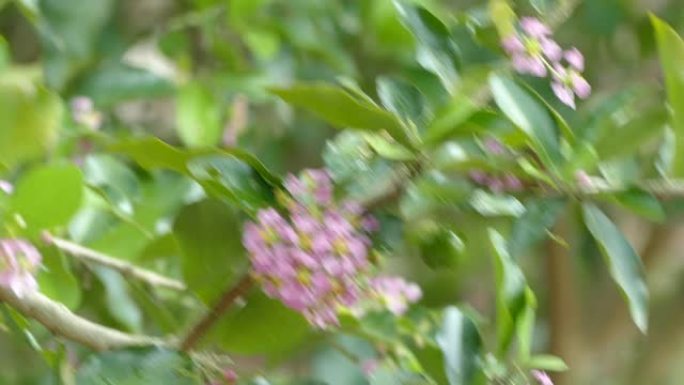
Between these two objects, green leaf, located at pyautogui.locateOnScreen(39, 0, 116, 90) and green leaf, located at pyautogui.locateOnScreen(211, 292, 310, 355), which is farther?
green leaf, located at pyautogui.locateOnScreen(39, 0, 116, 90)

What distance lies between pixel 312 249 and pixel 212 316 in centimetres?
8

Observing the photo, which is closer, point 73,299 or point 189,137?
point 73,299

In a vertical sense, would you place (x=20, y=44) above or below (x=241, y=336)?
above

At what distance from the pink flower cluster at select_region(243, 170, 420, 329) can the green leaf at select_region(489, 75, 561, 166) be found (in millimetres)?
73

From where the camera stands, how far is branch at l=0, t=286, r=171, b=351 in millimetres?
482

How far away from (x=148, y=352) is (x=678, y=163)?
9.4 inches

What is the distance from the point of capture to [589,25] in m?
0.91

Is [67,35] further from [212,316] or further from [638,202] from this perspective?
[638,202]

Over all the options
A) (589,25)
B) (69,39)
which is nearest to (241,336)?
(69,39)

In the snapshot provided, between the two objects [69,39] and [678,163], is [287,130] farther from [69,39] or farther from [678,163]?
[678,163]

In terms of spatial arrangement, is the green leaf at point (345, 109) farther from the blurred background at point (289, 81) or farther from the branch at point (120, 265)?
the branch at point (120, 265)

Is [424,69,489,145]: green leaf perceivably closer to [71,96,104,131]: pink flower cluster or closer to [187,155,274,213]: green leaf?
[187,155,274,213]: green leaf

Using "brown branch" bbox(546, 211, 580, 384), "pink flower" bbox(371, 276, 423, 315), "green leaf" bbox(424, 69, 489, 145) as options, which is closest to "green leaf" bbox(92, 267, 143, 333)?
"pink flower" bbox(371, 276, 423, 315)

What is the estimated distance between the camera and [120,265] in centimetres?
64
